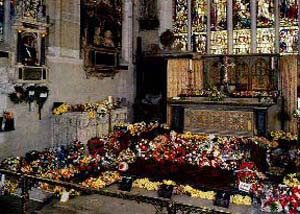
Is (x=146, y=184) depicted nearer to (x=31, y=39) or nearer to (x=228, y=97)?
(x=31, y=39)

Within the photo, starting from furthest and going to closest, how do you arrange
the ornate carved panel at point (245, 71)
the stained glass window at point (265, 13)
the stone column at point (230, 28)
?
the stone column at point (230, 28) < the stained glass window at point (265, 13) < the ornate carved panel at point (245, 71)

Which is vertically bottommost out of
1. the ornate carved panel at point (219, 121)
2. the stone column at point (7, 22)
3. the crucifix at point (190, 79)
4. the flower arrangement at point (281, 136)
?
the flower arrangement at point (281, 136)

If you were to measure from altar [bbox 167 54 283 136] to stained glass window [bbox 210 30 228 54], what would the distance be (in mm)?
693

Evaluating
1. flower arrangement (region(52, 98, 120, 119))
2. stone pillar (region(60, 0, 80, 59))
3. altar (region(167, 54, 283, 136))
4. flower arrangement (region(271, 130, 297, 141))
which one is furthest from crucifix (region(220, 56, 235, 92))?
stone pillar (region(60, 0, 80, 59))

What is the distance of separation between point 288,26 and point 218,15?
251 centimetres

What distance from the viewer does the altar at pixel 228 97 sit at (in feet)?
33.4

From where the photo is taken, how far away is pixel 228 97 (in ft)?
35.8

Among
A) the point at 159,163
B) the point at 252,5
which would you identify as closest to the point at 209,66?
the point at 252,5

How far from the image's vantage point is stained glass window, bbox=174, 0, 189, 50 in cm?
1415

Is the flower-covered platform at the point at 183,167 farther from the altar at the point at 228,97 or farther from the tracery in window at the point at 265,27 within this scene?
the tracery in window at the point at 265,27

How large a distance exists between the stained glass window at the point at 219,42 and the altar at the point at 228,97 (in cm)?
69

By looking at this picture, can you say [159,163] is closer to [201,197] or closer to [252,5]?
[201,197]

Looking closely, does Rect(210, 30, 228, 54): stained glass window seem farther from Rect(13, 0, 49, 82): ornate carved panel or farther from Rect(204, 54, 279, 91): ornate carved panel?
Rect(13, 0, 49, 82): ornate carved panel

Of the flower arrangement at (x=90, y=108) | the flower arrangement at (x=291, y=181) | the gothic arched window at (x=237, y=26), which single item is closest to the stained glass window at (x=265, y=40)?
the gothic arched window at (x=237, y=26)
